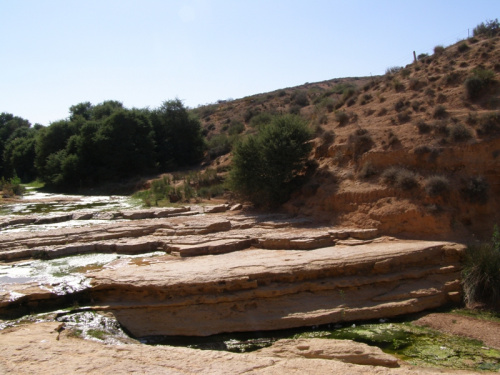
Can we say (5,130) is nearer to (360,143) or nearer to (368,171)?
(360,143)

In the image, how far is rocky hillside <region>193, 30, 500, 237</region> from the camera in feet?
42.7

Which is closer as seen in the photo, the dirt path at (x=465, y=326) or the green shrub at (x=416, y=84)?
the dirt path at (x=465, y=326)

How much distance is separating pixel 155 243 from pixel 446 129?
34.6 ft

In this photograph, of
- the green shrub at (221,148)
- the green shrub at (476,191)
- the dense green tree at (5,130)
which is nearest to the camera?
the green shrub at (476,191)

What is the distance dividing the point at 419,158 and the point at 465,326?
23.1 ft

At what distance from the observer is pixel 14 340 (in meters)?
7.30

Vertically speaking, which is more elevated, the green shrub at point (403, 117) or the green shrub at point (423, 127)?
the green shrub at point (403, 117)

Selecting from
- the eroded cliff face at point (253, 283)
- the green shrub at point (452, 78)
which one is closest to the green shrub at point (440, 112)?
the green shrub at point (452, 78)

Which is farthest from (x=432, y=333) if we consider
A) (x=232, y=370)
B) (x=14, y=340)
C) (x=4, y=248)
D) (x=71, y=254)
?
(x=4, y=248)

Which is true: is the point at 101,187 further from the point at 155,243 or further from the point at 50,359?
the point at 50,359

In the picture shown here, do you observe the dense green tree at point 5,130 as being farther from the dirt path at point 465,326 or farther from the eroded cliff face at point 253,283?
the dirt path at point 465,326

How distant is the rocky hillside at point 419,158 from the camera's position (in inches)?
512

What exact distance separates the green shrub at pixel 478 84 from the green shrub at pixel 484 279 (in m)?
9.48

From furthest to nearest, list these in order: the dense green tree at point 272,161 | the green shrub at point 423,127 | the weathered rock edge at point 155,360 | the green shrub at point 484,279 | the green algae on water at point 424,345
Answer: the dense green tree at point 272,161 < the green shrub at point 423,127 < the green shrub at point 484,279 < the green algae on water at point 424,345 < the weathered rock edge at point 155,360
